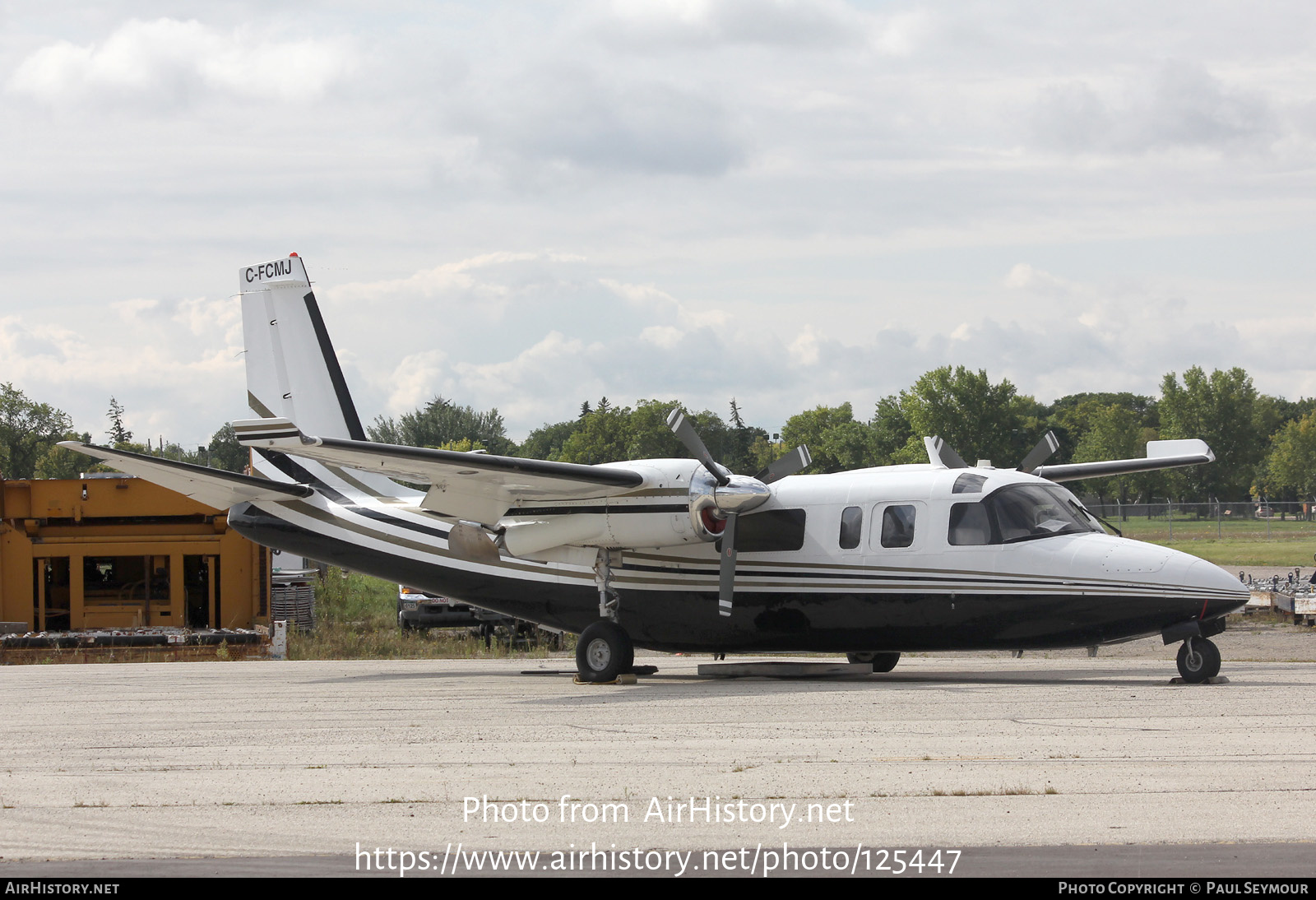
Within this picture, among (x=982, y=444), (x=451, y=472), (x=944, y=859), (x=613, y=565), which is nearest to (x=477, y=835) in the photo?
(x=944, y=859)

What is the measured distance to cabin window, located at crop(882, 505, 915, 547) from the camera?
16.1 metres

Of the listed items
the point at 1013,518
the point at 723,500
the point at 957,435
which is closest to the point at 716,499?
the point at 723,500

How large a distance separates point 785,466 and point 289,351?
9072 millimetres

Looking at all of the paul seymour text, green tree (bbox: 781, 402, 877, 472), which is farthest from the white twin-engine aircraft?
green tree (bbox: 781, 402, 877, 472)

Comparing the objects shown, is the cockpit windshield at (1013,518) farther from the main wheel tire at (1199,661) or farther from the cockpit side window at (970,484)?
the main wheel tire at (1199,661)

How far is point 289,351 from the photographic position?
20.6 m

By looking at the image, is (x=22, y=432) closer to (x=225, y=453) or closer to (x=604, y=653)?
(x=225, y=453)

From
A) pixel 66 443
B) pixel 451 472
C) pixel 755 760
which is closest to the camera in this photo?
pixel 755 760

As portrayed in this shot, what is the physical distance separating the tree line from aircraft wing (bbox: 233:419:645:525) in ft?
204

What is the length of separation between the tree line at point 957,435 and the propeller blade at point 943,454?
61.6 m

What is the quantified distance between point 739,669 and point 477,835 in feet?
36.2

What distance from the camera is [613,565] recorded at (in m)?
17.6

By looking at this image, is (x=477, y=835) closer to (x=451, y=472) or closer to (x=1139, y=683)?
(x=451, y=472)

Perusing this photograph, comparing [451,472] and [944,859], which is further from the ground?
[451,472]
